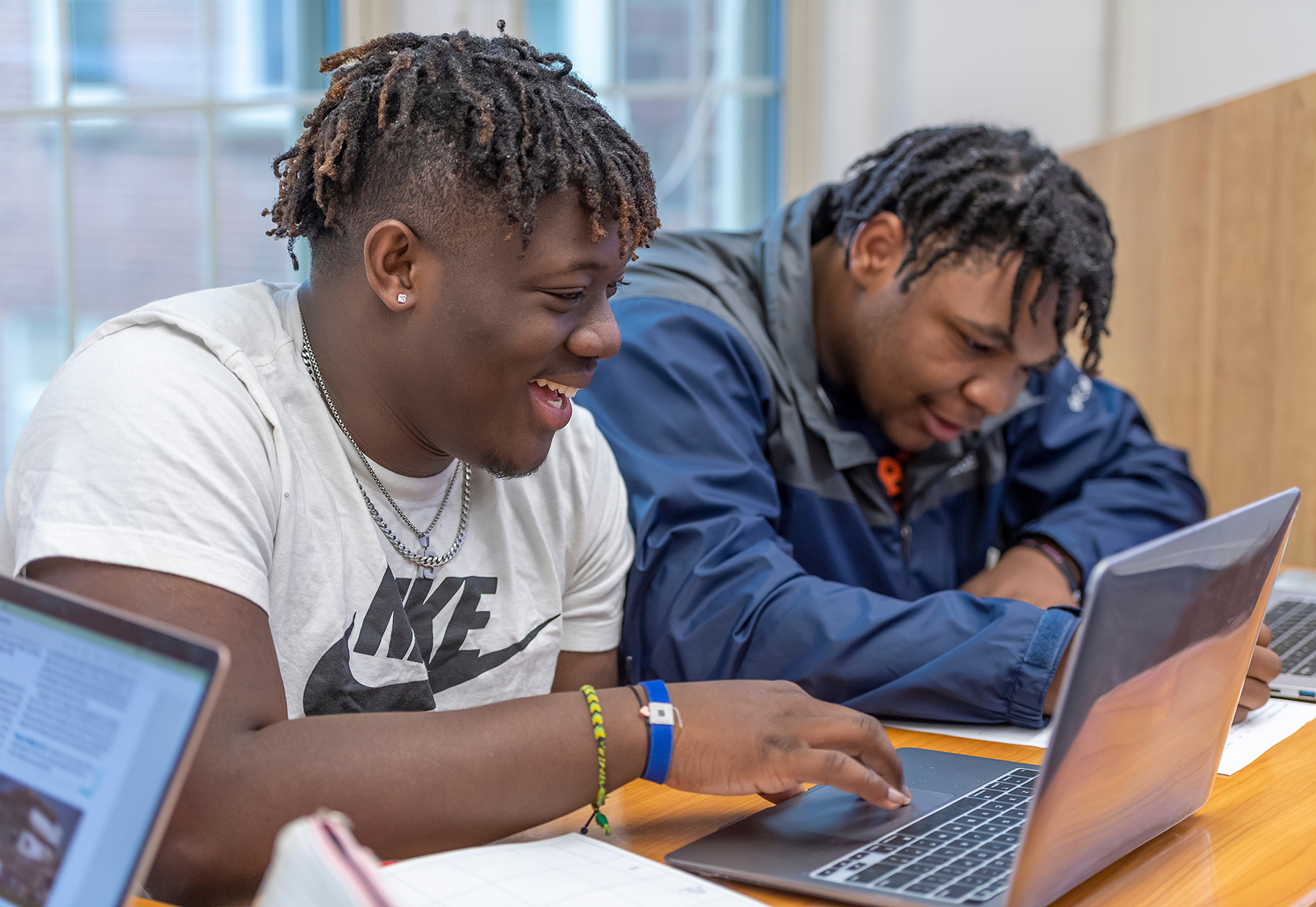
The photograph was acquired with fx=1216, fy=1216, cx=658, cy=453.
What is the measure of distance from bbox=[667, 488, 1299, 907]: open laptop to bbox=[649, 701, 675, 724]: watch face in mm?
79

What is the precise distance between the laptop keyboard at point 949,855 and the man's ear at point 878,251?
795 mm

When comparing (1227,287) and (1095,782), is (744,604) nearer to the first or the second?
(1095,782)

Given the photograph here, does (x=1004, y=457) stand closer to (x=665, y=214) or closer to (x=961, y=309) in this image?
(x=961, y=309)

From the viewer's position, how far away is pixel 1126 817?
2.30 ft

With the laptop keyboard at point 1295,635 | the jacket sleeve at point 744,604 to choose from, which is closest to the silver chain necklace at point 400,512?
the jacket sleeve at point 744,604

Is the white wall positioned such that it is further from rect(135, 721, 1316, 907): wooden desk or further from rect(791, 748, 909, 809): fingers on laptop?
rect(791, 748, 909, 809): fingers on laptop

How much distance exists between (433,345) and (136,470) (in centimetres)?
24

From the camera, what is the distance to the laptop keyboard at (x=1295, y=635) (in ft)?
3.98

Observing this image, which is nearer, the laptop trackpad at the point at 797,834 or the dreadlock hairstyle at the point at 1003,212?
the laptop trackpad at the point at 797,834

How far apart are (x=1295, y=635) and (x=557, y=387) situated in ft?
2.89

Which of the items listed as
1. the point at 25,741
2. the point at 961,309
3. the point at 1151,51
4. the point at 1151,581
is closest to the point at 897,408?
the point at 961,309

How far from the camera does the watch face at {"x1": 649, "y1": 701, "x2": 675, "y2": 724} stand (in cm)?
80

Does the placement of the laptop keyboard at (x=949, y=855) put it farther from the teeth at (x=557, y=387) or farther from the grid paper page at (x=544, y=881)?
the teeth at (x=557, y=387)

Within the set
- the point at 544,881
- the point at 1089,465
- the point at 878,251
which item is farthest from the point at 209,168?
the point at 544,881
